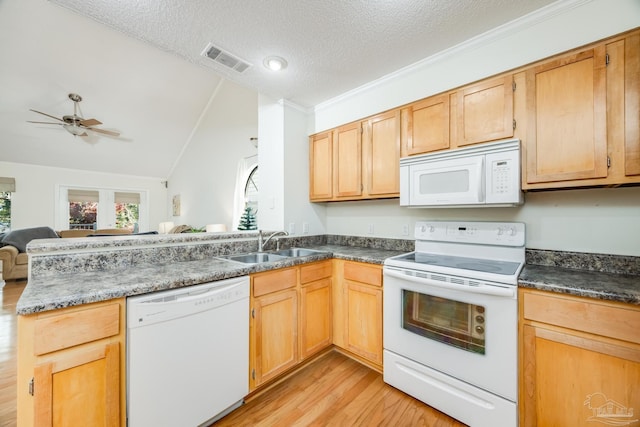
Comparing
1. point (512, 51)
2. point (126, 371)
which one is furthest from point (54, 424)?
point (512, 51)

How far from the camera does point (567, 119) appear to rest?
59.2 inches

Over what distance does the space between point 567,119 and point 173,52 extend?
275cm

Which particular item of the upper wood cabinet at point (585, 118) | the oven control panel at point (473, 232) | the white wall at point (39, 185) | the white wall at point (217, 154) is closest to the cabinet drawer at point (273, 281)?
the oven control panel at point (473, 232)

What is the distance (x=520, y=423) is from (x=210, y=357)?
1764 mm

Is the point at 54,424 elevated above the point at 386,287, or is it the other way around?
the point at 386,287

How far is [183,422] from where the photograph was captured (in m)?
1.37

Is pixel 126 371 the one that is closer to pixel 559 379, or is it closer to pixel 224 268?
pixel 224 268

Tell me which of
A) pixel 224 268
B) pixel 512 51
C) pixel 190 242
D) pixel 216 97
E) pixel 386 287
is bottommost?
pixel 386 287

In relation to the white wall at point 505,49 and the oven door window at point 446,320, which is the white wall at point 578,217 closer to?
the oven door window at point 446,320

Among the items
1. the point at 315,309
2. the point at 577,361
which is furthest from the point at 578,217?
the point at 315,309

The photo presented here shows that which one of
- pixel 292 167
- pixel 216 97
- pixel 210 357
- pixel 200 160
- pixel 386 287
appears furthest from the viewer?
pixel 200 160

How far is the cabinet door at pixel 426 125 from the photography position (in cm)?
198

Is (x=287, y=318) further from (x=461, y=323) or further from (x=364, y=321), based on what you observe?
(x=461, y=323)

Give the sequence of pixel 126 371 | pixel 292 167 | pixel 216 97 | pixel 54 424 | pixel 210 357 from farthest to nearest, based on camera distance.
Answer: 1. pixel 216 97
2. pixel 292 167
3. pixel 210 357
4. pixel 126 371
5. pixel 54 424
